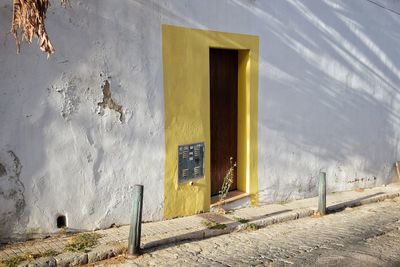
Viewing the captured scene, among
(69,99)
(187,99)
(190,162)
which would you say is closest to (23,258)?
(69,99)

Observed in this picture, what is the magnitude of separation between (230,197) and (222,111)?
147 centimetres

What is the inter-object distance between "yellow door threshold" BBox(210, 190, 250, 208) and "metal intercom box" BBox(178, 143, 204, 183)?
0.60 metres

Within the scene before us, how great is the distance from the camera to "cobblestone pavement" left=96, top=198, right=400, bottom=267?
5.48 metres

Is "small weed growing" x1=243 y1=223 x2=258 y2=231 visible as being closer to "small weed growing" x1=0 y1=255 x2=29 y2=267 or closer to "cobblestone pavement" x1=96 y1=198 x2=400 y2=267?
"cobblestone pavement" x1=96 y1=198 x2=400 y2=267

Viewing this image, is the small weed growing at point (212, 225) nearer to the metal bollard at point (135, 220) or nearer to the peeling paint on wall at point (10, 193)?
the metal bollard at point (135, 220)

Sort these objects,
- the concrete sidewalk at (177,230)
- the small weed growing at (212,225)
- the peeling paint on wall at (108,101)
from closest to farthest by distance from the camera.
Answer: the concrete sidewalk at (177,230) < the peeling paint on wall at (108,101) < the small weed growing at (212,225)

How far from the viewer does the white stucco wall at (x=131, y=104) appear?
553cm

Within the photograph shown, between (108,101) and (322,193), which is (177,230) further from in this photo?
(322,193)

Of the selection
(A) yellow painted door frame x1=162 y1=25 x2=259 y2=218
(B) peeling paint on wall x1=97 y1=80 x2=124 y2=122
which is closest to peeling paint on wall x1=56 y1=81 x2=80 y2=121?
(B) peeling paint on wall x1=97 y1=80 x2=124 y2=122

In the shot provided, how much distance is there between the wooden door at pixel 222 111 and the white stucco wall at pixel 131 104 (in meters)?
0.47

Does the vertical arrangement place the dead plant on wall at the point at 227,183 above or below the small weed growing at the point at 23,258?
above

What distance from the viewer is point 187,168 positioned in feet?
23.4

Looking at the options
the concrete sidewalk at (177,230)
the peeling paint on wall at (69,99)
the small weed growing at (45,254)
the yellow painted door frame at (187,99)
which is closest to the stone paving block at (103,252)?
the concrete sidewalk at (177,230)

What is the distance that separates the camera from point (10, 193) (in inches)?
214
